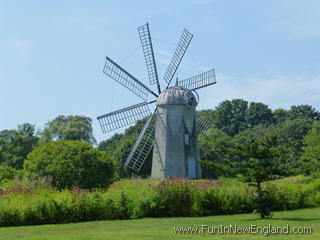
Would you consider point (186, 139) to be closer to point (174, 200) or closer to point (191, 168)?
point (191, 168)

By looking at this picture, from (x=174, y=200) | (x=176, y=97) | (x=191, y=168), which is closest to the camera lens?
(x=174, y=200)

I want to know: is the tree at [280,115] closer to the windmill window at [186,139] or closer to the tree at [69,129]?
the tree at [69,129]

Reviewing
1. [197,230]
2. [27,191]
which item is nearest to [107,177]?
[27,191]

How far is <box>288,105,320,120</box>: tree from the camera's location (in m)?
87.6

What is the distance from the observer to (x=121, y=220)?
1612 cm

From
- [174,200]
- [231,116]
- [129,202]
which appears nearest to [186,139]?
[174,200]

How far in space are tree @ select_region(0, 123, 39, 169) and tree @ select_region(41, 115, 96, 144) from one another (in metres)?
6.38

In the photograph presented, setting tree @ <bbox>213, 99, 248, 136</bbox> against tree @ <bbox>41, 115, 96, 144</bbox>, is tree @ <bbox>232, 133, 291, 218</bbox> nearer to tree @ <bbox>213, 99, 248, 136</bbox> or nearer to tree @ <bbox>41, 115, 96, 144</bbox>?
tree @ <bbox>41, 115, 96, 144</bbox>

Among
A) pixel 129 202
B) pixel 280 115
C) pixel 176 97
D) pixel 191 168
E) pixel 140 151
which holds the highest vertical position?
pixel 280 115

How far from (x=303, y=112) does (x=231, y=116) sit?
12.9m

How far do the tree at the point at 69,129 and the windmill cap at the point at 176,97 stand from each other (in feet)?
117

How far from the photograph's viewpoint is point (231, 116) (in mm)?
90938

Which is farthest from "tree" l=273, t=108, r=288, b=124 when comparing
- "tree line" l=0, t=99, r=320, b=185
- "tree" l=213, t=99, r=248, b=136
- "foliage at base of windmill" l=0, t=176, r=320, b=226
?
"foliage at base of windmill" l=0, t=176, r=320, b=226

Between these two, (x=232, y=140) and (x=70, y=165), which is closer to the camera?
(x=70, y=165)
